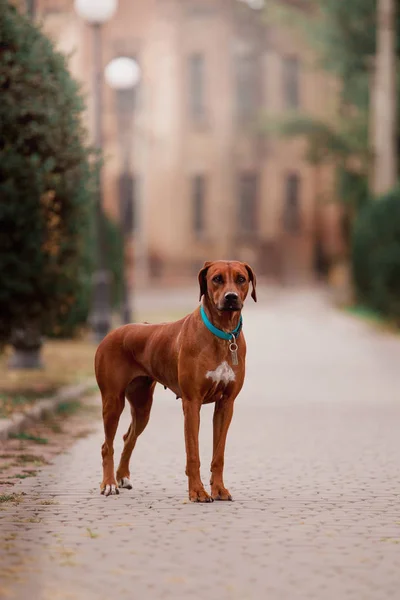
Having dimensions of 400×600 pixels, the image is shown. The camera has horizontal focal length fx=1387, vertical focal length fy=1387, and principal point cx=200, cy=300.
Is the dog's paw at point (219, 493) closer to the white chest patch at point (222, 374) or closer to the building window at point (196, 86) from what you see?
the white chest patch at point (222, 374)

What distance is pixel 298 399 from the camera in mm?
16812

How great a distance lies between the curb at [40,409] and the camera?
492 inches


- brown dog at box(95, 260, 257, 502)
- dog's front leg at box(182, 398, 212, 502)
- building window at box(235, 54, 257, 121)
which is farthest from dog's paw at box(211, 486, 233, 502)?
building window at box(235, 54, 257, 121)

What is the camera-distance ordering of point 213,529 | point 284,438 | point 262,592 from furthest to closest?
point 284,438 < point 213,529 < point 262,592

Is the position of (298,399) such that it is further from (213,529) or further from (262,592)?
(262,592)

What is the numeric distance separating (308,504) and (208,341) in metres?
1.23

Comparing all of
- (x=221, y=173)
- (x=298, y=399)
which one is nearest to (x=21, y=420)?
(x=298, y=399)

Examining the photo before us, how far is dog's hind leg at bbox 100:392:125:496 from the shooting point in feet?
29.8

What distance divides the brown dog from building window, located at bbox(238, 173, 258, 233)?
57.0m

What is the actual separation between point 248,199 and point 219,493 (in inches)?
2277

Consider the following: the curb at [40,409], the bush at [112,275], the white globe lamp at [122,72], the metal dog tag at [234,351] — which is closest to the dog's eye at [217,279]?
the metal dog tag at [234,351]

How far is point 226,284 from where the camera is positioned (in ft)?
27.9

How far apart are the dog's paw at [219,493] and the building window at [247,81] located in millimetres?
58241

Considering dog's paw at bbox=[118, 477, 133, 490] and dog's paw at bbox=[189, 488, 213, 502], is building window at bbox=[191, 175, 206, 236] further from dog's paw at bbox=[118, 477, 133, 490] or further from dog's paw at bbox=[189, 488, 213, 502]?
dog's paw at bbox=[189, 488, 213, 502]
